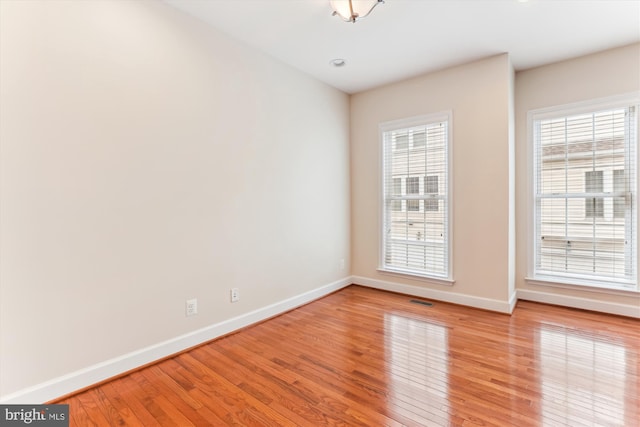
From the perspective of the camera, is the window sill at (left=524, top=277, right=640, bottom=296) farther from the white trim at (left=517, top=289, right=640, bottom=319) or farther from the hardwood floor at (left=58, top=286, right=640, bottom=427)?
the hardwood floor at (left=58, top=286, right=640, bottom=427)

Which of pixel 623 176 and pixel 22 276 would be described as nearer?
pixel 22 276

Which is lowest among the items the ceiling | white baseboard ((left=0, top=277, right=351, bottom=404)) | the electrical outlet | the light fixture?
white baseboard ((left=0, top=277, right=351, bottom=404))

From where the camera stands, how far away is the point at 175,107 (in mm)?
2516

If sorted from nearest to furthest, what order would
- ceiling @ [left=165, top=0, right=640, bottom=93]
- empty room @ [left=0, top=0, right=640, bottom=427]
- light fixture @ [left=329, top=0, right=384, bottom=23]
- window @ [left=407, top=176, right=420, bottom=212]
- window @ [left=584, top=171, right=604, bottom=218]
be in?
empty room @ [left=0, top=0, right=640, bottom=427] → light fixture @ [left=329, top=0, right=384, bottom=23] → ceiling @ [left=165, top=0, right=640, bottom=93] → window @ [left=584, top=171, right=604, bottom=218] → window @ [left=407, top=176, right=420, bottom=212]

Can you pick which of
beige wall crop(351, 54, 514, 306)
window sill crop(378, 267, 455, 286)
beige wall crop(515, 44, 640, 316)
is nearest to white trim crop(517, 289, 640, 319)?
beige wall crop(515, 44, 640, 316)

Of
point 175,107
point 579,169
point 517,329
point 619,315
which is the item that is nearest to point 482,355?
point 517,329

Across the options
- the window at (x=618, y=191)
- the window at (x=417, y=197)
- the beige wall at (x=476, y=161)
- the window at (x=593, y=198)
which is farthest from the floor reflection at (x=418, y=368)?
the window at (x=618, y=191)

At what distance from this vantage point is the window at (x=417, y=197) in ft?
12.5

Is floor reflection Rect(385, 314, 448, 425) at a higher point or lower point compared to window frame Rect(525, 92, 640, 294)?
lower

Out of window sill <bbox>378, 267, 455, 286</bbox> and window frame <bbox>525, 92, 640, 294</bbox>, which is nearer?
window frame <bbox>525, 92, 640, 294</bbox>

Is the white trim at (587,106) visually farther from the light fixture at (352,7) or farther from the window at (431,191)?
the light fixture at (352,7)

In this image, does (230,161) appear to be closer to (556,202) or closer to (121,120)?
(121,120)

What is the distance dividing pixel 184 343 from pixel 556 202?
4.15 metres

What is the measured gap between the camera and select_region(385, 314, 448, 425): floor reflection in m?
1.83
